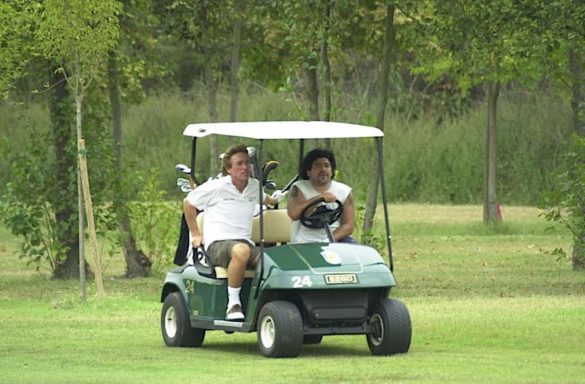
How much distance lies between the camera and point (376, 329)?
12.8 meters

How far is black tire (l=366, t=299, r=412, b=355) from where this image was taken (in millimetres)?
12633

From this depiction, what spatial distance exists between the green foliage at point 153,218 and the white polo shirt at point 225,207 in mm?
9248

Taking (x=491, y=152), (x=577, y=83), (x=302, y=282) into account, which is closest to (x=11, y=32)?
(x=302, y=282)

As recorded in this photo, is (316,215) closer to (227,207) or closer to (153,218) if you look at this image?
(227,207)

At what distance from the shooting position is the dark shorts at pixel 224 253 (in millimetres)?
13172

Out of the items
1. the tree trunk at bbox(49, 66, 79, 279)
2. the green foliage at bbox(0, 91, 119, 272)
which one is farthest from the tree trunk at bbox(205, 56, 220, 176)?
the tree trunk at bbox(49, 66, 79, 279)

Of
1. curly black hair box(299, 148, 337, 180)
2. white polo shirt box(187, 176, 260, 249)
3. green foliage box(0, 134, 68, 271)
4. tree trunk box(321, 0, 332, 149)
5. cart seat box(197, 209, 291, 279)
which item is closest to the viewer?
white polo shirt box(187, 176, 260, 249)

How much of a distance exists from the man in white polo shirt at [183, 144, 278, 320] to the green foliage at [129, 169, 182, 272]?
9.23 m

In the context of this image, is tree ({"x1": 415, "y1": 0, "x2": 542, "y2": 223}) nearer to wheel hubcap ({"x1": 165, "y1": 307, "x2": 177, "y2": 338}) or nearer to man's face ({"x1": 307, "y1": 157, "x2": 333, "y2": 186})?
man's face ({"x1": 307, "y1": 157, "x2": 333, "y2": 186})

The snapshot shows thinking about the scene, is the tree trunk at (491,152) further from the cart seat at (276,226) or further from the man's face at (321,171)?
the man's face at (321,171)

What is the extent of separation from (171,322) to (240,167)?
1.48 m

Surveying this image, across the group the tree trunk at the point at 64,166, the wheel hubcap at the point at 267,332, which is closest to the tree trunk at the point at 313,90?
the tree trunk at the point at 64,166

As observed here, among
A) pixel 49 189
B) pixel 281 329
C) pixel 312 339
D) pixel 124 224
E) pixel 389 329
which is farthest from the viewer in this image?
pixel 124 224

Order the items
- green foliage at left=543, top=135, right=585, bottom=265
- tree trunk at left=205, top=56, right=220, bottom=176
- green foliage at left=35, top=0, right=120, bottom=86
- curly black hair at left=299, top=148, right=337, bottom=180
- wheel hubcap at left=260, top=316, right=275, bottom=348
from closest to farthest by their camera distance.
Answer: wheel hubcap at left=260, top=316, right=275, bottom=348
curly black hair at left=299, top=148, right=337, bottom=180
green foliage at left=35, top=0, right=120, bottom=86
green foliage at left=543, top=135, right=585, bottom=265
tree trunk at left=205, top=56, right=220, bottom=176
